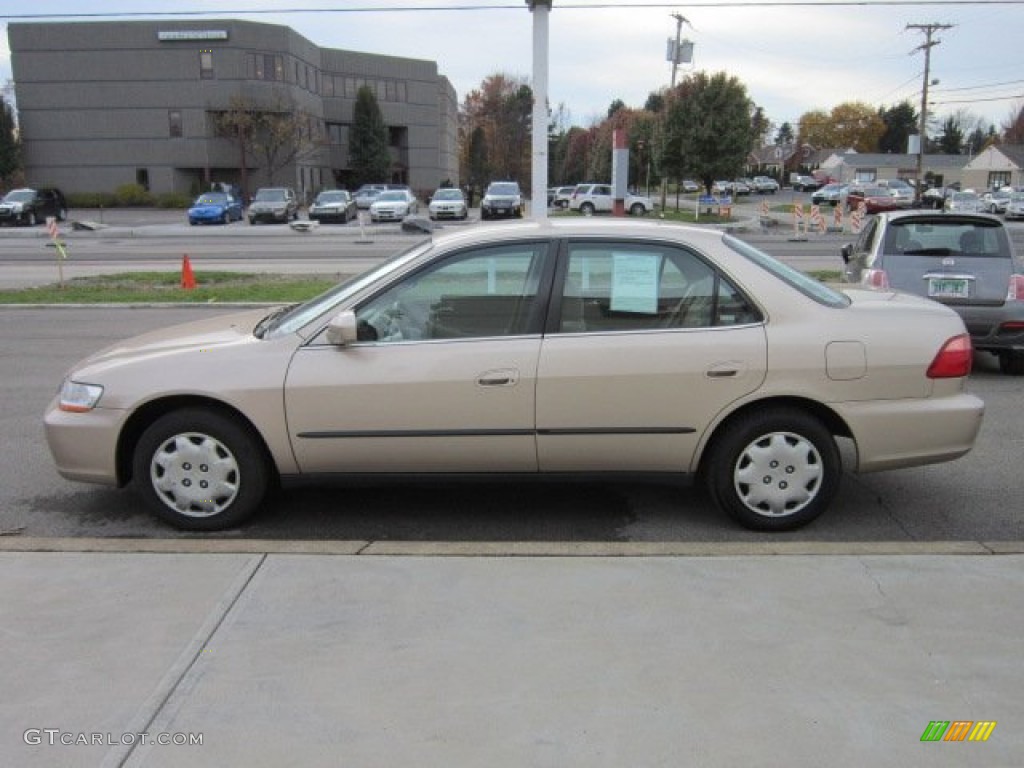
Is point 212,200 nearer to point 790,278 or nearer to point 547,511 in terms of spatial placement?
point 547,511

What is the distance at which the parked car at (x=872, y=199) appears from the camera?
47.7 meters

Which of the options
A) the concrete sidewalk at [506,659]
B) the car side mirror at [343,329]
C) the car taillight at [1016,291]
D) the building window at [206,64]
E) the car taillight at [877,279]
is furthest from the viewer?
the building window at [206,64]

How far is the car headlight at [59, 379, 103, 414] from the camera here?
4.55 metres

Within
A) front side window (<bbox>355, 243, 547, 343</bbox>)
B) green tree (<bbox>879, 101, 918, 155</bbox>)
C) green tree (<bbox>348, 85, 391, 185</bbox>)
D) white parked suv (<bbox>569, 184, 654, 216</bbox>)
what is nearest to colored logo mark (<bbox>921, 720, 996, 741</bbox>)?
front side window (<bbox>355, 243, 547, 343</bbox>)

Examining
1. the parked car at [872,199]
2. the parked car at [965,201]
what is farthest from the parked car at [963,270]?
the parked car at [965,201]

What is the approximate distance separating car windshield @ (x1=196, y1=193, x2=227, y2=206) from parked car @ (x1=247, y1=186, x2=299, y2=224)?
2.06m

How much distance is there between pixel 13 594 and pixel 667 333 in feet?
10.2

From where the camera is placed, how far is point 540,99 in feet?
48.2

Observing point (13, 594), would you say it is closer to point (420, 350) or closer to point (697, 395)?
point (420, 350)

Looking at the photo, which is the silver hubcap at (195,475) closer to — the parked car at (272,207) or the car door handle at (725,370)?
the car door handle at (725,370)

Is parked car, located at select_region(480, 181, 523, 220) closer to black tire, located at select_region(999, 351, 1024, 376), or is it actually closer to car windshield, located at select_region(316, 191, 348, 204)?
car windshield, located at select_region(316, 191, 348, 204)

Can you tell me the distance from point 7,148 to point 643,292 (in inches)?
2501

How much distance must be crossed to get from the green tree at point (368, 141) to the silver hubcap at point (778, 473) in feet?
218

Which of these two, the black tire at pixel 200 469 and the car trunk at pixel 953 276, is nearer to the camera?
the black tire at pixel 200 469
